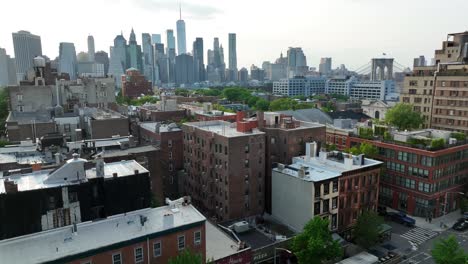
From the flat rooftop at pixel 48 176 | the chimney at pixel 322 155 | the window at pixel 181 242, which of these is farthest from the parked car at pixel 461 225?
the flat rooftop at pixel 48 176

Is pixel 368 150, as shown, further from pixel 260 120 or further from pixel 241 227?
pixel 241 227

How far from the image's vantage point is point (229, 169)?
191 feet

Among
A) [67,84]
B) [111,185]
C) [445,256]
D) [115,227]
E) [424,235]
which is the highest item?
[67,84]

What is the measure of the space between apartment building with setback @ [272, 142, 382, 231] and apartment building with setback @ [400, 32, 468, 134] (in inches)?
1970

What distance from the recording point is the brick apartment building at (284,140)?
64.7 m

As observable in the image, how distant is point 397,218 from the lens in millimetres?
66688

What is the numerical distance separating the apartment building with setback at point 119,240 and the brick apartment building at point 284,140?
90.6ft

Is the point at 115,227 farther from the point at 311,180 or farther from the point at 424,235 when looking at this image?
the point at 424,235

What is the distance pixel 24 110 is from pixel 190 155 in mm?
53939

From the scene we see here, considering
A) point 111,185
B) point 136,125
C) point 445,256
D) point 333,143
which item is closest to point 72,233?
point 111,185

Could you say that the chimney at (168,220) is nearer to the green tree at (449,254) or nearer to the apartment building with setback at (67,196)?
the apartment building with setback at (67,196)

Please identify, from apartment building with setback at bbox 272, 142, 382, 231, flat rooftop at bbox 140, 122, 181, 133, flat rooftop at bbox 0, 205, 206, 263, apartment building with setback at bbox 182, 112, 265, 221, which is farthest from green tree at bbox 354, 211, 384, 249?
flat rooftop at bbox 140, 122, 181, 133

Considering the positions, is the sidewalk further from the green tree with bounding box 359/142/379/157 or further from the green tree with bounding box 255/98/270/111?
the green tree with bounding box 255/98/270/111

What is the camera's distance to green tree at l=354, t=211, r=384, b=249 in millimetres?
52969
